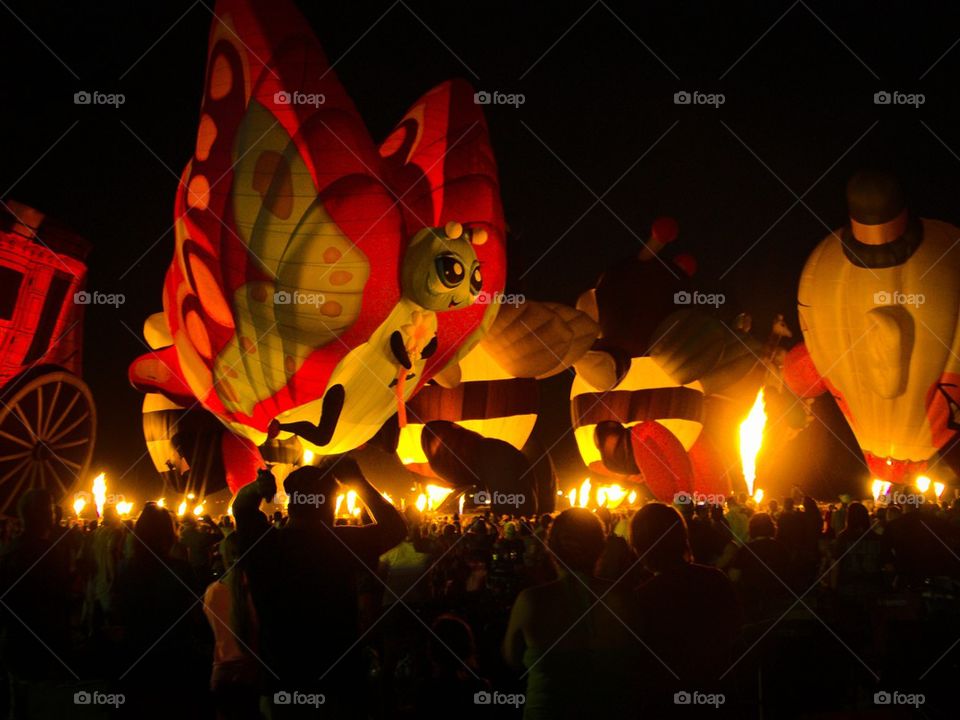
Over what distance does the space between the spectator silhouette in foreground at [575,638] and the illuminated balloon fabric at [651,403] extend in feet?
39.5

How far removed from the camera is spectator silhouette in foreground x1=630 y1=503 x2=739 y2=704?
255 cm

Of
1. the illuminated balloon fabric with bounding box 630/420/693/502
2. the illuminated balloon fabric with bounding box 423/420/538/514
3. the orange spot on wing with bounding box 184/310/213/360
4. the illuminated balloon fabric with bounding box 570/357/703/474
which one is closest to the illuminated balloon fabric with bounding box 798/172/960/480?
the illuminated balloon fabric with bounding box 570/357/703/474

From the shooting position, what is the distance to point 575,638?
7.83 ft

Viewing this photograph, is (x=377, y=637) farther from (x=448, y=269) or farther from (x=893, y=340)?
(x=893, y=340)

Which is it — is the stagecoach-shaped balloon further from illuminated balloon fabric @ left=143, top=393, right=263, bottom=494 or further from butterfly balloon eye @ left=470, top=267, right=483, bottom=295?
butterfly balloon eye @ left=470, top=267, right=483, bottom=295

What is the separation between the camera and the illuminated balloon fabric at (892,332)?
48.3 feet

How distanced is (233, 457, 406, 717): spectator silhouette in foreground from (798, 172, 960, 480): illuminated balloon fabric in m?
13.5

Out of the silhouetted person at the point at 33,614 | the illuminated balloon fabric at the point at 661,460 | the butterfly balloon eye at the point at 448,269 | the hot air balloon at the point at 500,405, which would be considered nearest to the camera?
the silhouetted person at the point at 33,614

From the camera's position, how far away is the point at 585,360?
14.1 metres

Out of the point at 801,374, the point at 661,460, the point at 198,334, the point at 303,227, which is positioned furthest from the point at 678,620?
the point at 801,374

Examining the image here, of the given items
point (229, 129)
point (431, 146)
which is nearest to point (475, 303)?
point (431, 146)

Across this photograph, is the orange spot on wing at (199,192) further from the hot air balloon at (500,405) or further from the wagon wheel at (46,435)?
the hot air balloon at (500,405)

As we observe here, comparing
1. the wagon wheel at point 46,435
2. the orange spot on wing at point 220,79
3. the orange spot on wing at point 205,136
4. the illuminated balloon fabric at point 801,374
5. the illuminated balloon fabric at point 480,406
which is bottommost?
the wagon wheel at point 46,435

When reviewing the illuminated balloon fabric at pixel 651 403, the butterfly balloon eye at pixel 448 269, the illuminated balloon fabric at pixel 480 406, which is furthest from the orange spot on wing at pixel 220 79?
the illuminated balloon fabric at pixel 651 403
